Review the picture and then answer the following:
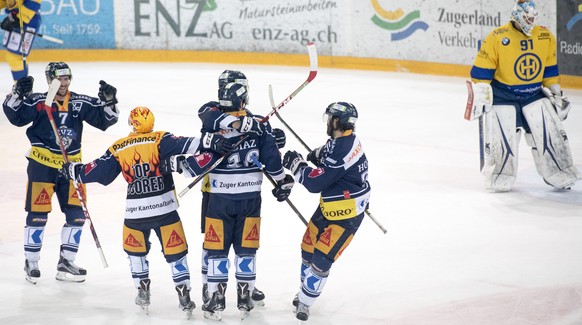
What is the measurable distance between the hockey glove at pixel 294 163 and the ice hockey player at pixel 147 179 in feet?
1.15

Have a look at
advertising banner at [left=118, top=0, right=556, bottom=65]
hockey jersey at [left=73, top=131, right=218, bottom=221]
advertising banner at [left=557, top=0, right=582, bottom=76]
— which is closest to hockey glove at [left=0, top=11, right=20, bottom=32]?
advertising banner at [left=118, top=0, right=556, bottom=65]

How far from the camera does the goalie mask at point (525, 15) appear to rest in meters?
7.74

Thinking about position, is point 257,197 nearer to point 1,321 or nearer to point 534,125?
point 1,321

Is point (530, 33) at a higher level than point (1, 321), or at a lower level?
higher

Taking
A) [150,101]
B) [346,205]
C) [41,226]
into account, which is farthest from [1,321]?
[150,101]

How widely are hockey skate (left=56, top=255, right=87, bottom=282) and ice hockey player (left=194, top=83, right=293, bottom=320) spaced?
1.10 m

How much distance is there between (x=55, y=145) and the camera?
584 centimetres

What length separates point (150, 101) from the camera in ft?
41.3

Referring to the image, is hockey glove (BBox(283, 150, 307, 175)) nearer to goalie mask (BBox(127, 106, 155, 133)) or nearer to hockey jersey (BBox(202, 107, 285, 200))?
hockey jersey (BBox(202, 107, 285, 200))

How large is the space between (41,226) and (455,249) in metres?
2.64

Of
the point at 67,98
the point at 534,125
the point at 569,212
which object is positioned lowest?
the point at 569,212

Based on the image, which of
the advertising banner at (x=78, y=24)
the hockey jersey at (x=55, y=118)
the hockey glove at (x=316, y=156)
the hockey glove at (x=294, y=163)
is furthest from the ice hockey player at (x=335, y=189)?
the advertising banner at (x=78, y=24)

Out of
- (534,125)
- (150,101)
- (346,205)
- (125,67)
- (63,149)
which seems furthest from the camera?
(125,67)

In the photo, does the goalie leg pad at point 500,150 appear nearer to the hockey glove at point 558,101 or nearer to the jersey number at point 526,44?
the hockey glove at point 558,101
